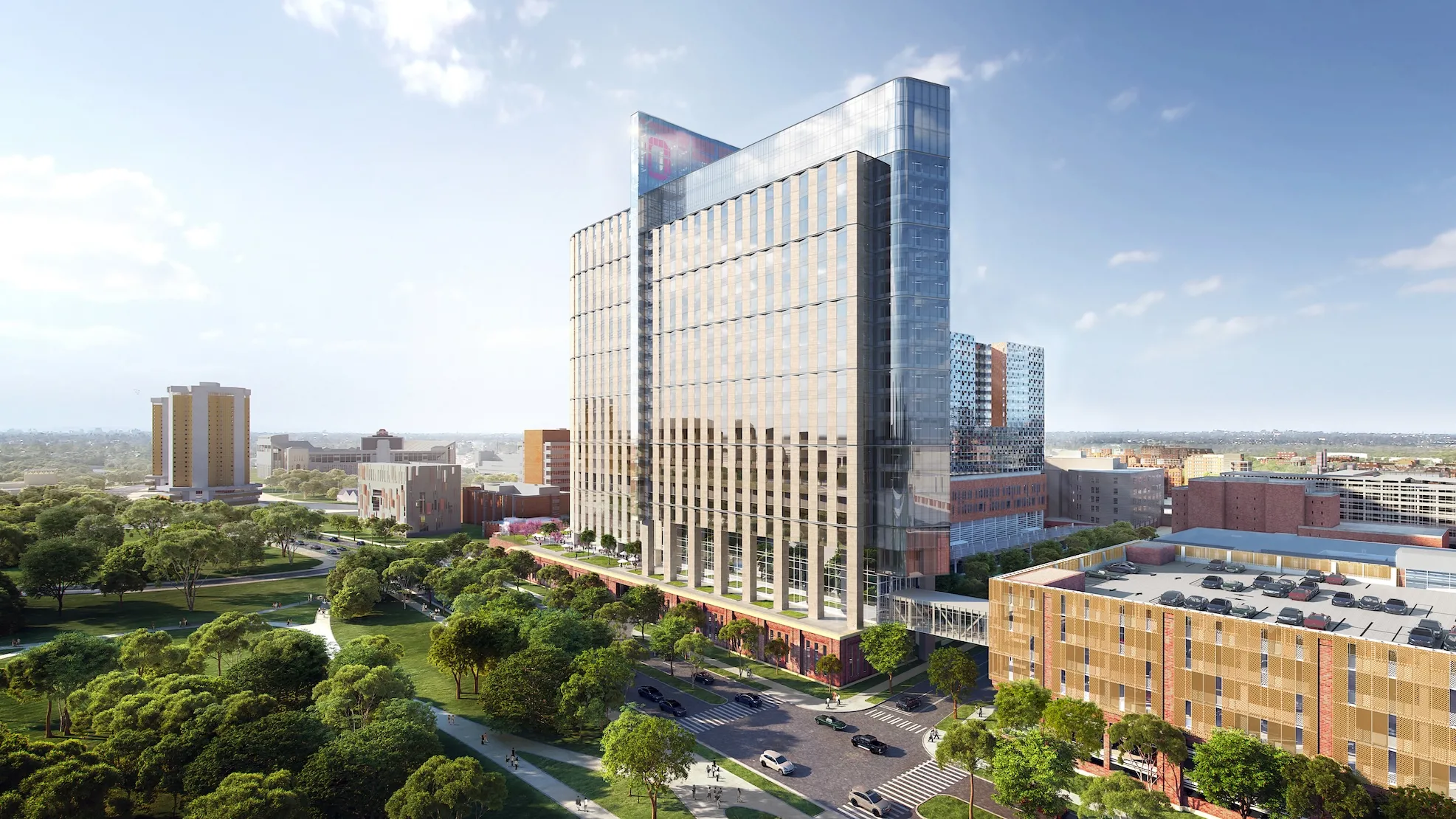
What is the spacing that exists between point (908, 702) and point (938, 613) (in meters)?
10.7

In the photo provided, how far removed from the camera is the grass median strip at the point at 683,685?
71.8m

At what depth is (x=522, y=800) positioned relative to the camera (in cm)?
5181

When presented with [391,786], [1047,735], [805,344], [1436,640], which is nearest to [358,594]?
[391,786]

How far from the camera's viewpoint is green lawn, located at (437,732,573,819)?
50.1 meters

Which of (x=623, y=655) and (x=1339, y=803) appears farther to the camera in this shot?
(x=623, y=655)

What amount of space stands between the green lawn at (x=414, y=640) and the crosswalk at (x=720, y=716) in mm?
21629

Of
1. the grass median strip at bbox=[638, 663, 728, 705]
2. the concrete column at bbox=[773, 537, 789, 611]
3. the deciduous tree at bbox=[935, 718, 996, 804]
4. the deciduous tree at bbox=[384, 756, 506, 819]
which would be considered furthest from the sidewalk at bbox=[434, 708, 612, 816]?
the concrete column at bbox=[773, 537, 789, 611]

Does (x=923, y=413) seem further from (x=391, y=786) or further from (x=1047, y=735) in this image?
(x=391, y=786)

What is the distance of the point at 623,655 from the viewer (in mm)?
67188

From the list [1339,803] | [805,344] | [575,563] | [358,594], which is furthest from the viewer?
[575,563]

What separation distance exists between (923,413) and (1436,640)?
44632 millimetres

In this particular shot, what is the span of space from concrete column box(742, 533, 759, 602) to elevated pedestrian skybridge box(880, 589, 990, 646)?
17790mm

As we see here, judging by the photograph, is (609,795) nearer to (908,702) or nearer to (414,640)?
(908,702)

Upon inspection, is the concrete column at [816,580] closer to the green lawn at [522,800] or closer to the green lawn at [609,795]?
the green lawn at [609,795]
